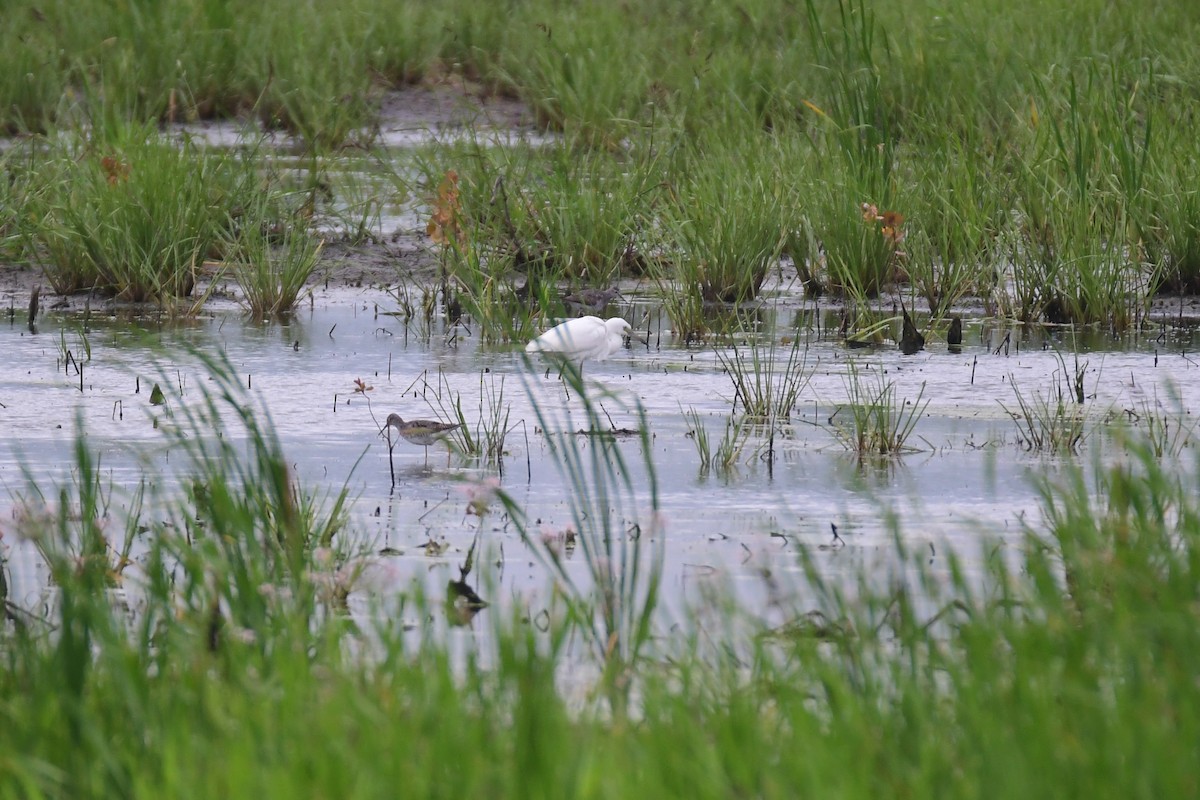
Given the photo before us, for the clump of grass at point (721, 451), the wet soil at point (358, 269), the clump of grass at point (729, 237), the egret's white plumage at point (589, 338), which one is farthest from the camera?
the wet soil at point (358, 269)

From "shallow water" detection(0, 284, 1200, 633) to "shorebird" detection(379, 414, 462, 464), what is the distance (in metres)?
0.04

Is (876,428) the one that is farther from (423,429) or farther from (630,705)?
(630,705)

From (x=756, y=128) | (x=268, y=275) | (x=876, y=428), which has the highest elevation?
(x=756, y=128)

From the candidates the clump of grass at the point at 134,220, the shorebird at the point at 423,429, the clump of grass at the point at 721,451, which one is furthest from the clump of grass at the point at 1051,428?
the clump of grass at the point at 134,220

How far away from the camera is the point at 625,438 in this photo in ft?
15.5

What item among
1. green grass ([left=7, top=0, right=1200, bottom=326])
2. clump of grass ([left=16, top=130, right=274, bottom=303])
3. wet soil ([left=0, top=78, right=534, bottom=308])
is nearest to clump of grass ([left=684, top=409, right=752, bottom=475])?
green grass ([left=7, top=0, right=1200, bottom=326])

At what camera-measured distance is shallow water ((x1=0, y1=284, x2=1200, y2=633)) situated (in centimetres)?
Result: 361

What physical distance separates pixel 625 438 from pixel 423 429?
53 centimetres

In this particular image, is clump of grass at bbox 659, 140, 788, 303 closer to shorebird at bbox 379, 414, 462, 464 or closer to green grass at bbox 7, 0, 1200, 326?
green grass at bbox 7, 0, 1200, 326

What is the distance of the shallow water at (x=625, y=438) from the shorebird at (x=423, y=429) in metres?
0.04

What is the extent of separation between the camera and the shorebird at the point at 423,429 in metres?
4.56

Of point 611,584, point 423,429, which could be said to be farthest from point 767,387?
point 611,584

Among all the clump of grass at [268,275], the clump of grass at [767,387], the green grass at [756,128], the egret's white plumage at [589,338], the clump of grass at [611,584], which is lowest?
the clump of grass at [611,584]

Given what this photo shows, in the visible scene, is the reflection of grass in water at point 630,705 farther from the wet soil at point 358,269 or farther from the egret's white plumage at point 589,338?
the wet soil at point 358,269
